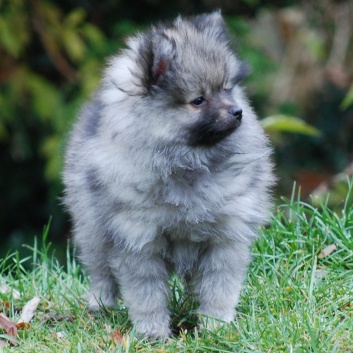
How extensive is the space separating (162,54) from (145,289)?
46.8 inches

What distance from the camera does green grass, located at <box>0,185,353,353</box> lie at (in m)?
4.01

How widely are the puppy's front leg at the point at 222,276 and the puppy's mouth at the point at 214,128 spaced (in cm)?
56

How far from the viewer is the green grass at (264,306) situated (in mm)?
4008

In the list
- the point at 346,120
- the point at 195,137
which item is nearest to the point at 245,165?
the point at 195,137

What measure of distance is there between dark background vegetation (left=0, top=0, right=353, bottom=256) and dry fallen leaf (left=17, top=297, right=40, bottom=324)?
8.65 ft

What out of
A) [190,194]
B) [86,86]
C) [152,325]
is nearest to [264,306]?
[152,325]

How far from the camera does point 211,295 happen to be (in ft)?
14.3

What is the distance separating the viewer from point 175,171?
13.6 feet

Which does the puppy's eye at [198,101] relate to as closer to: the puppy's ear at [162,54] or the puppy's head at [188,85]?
the puppy's head at [188,85]

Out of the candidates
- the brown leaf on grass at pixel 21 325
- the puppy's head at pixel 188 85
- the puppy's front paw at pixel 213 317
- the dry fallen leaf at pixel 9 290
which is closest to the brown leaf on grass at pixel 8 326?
the brown leaf on grass at pixel 21 325

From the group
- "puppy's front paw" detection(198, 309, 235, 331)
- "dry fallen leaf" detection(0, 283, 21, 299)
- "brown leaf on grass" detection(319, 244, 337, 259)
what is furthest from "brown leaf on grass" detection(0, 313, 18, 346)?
"brown leaf on grass" detection(319, 244, 337, 259)

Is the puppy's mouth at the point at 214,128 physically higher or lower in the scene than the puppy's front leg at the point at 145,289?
higher

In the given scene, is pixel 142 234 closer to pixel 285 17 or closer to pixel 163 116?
pixel 163 116

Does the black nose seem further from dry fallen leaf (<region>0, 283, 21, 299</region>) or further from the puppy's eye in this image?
dry fallen leaf (<region>0, 283, 21, 299</region>)
